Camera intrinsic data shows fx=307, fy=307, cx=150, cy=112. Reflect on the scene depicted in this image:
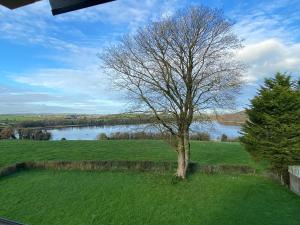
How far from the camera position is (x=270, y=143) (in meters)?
13.6

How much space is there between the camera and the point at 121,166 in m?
18.1

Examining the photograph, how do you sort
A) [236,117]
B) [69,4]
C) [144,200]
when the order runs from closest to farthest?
[69,4] → [144,200] → [236,117]

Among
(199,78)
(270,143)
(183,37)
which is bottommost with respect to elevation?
(270,143)

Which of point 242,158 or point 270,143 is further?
point 242,158

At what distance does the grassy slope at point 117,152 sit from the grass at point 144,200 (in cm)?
377

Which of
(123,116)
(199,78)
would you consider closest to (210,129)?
(199,78)

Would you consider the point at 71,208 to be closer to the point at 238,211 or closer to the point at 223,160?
the point at 238,211

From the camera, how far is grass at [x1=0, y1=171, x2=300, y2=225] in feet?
34.0

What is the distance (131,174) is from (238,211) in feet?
23.8

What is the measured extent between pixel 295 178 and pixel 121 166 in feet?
30.6

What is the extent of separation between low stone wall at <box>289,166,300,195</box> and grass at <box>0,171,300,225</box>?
0.36 m

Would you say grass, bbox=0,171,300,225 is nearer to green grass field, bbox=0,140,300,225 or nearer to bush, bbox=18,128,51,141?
green grass field, bbox=0,140,300,225

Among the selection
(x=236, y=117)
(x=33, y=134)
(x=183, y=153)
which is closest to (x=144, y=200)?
(x=183, y=153)

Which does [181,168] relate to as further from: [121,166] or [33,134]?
[33,134]
